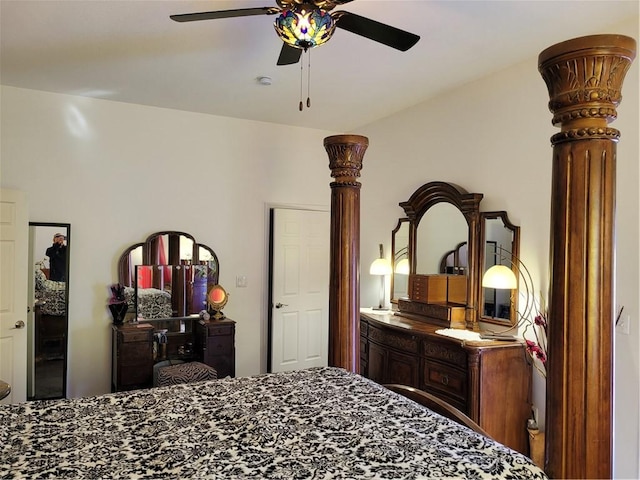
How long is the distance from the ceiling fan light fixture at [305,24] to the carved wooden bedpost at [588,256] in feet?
3.30

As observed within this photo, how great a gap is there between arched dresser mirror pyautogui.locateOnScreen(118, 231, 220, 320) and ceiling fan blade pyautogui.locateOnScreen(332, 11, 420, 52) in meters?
2.97

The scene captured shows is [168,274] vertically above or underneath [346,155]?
underneath

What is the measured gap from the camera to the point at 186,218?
4582mm

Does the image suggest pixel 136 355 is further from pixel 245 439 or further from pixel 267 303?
pixel 245 439

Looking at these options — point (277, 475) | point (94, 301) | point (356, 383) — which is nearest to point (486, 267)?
point (356, 383)

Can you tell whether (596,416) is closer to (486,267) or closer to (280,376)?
(280,376)

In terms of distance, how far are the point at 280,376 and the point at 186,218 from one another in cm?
270

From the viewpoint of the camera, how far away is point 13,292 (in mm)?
3631

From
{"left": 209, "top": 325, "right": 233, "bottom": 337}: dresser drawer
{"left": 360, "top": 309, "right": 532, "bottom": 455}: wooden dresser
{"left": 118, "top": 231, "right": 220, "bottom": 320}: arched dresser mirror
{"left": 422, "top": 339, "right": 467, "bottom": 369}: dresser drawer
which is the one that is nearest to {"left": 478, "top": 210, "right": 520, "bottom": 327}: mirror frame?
{"left": 360, "top": 309, "right": 532, "bottom": 455}: wooden dresser

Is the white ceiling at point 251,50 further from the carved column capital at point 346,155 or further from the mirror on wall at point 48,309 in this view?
the mirror on wall at point 48,309

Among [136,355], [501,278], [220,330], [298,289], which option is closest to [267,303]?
[298,289]

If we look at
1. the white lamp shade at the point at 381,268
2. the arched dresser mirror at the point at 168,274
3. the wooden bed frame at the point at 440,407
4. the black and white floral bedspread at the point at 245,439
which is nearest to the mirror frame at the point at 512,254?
the white lamp shade at the point at 381,268

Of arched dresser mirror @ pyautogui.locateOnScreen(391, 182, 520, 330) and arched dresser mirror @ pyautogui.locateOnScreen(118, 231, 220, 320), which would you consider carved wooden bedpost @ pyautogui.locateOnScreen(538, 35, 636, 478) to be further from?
arched dresser mirror @ pyautogui.locateOnScreen(118, 231, 220, 320)

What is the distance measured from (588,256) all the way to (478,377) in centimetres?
186
